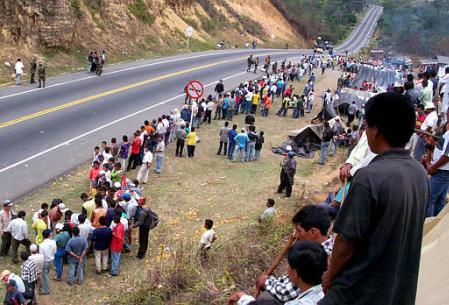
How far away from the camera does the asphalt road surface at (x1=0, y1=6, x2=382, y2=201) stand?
50.8ft

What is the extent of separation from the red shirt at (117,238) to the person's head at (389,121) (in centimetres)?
849

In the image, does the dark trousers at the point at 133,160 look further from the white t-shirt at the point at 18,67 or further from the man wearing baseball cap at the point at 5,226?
the white t-shirt at the point at 18,67

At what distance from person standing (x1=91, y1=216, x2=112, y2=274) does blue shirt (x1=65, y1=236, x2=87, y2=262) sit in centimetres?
48

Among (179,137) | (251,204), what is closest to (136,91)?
(179,137)

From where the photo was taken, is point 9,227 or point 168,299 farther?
point 9,227

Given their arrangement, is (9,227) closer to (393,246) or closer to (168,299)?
(168,299)

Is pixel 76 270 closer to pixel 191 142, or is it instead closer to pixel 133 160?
pixel 133 160

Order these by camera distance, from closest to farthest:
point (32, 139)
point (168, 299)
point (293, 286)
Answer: point (293, 286), point (168, 299), point (32, 139)

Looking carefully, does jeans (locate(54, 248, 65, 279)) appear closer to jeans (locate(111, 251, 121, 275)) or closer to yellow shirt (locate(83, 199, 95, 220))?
jeans (locate(111, 251, 121, 275))

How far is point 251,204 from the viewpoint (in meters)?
14.4

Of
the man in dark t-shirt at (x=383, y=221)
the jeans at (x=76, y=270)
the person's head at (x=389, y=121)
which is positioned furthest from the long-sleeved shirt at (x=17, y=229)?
the person's head at (x=389, y=121)

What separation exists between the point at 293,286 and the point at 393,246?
57.9 inches

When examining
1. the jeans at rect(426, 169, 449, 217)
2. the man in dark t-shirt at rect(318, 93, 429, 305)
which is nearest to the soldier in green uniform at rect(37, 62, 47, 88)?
the jeans at rect(426, 169, 449, 217)

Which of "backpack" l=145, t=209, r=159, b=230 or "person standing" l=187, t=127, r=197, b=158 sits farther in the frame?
"person standing" l=187, t=127, r=197, b=158
